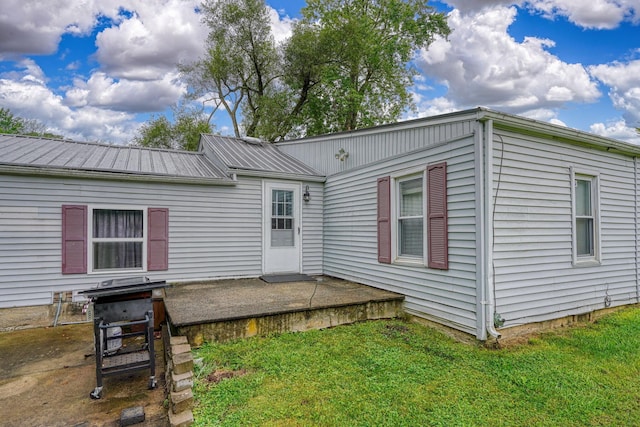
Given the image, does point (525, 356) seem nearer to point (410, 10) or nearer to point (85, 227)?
point (85, 227)

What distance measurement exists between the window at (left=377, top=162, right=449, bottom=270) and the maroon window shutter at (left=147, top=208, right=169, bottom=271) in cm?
397

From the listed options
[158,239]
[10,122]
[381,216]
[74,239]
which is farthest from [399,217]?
[10,122]

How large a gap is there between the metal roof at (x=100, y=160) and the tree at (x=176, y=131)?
11.1 metres

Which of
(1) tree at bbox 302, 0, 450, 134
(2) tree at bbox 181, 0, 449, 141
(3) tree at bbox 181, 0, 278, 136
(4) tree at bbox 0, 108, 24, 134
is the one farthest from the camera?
(4) tree at bbox 0, 108, 24, 134

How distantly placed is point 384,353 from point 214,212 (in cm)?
439

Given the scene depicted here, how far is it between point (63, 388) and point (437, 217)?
466 centimetres

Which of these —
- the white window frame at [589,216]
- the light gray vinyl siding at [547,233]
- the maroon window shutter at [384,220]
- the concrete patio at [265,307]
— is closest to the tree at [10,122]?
the concrete patio at [265,307]

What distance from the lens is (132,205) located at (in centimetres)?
590

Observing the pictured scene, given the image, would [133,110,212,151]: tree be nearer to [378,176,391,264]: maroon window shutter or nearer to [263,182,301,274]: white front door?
[263,182,301,274]: white front door

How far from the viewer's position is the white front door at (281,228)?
7.09 meters

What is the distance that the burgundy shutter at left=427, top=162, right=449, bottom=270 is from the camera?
174 inches

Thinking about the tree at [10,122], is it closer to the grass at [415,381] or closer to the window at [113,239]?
the window at [113,239]

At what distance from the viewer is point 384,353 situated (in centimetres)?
369

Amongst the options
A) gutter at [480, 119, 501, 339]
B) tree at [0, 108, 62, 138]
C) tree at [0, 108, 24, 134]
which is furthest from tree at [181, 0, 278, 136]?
gutter at [480, 119, 501, 339]
